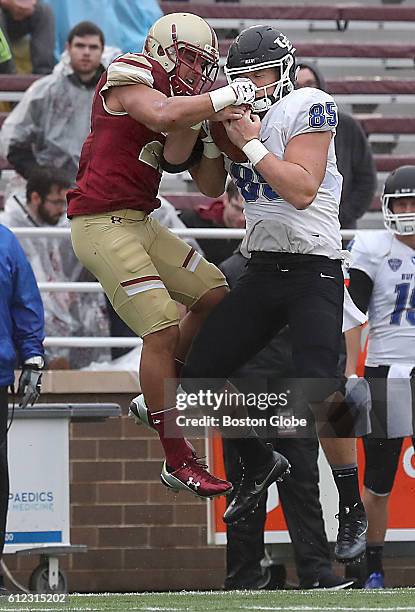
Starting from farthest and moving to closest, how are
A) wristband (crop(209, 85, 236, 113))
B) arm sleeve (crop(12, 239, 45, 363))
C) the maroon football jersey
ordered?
arm sleeve (crop(12, 239, 45, 363)) < the maroon football jersey < wristband (crop(209, 85, 236, 113))

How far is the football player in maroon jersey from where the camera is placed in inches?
203

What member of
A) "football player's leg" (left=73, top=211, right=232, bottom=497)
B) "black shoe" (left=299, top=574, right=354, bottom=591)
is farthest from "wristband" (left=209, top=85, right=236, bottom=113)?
"black shoe" (left=299, top=574, right=354, bottom=591)

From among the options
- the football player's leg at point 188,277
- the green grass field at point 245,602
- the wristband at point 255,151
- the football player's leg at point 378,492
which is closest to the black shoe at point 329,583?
the football player's leg at point 378,492

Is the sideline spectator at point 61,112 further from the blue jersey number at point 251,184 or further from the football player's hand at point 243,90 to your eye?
the football player's hand at point 243,90

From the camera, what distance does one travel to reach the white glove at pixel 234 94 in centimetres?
496

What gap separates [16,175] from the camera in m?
8.39

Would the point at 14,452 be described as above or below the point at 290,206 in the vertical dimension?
below

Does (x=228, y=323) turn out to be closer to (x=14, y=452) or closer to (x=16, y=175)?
(x=14, y=452)

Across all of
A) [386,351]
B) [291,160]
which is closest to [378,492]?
[386,351]

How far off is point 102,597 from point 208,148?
5.95 feet

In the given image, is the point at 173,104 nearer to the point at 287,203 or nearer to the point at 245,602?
the point at 287,203

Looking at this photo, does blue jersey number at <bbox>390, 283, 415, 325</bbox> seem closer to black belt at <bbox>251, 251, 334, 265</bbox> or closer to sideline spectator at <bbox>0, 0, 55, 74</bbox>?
black belt at <bbox>251, 251, 334, 265</bbox>

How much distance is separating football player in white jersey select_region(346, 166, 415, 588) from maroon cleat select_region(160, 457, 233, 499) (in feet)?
5.02

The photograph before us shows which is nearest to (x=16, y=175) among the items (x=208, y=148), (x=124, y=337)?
(x=124, y=337)
